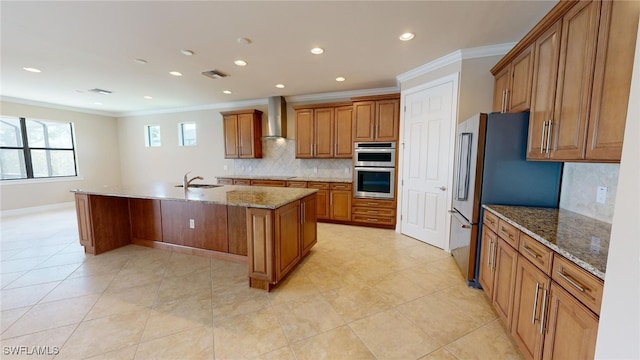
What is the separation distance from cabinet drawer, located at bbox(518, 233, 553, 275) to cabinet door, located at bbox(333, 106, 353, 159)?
10.7ft

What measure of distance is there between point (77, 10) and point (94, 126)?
5.99m

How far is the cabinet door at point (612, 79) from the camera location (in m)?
1.23

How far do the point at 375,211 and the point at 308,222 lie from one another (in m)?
1.74

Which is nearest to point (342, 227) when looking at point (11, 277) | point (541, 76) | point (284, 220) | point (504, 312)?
point (284, 220)

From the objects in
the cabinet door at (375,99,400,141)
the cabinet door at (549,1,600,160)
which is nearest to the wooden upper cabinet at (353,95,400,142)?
the cabinet door at (375,99,400,141)

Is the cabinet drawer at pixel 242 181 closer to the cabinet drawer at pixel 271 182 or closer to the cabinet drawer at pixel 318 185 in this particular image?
the cabinet drawer at pixel 271 182

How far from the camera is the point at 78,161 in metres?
6.21

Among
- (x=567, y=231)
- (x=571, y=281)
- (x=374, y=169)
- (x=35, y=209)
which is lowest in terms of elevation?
(x=35, y=209)

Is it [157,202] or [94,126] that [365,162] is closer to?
[157,202]

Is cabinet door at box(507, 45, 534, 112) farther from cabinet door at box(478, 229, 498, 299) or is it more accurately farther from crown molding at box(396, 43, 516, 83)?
cabinet door at box(478, 229, 498, 299)

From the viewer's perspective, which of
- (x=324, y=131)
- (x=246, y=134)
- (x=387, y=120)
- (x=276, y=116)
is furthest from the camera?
(x=246, y=134)

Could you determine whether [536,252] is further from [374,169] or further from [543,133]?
[374,169]

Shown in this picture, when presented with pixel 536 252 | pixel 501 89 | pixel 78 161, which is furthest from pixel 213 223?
pixel 78 161

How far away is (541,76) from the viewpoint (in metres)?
1.92
